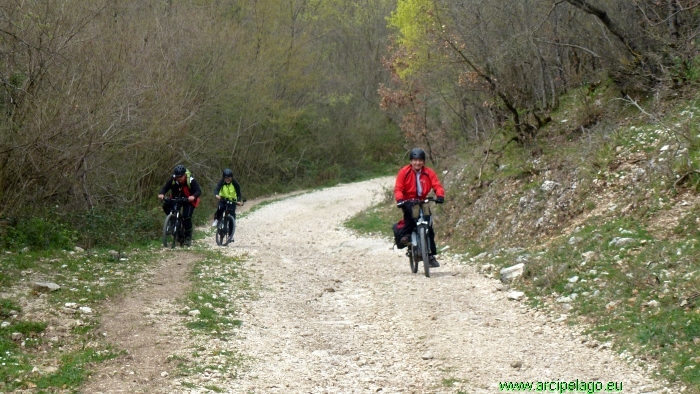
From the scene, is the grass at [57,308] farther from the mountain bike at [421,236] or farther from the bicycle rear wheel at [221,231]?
the mountain bike at [421,236]

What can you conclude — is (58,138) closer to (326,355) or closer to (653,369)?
(326,355)

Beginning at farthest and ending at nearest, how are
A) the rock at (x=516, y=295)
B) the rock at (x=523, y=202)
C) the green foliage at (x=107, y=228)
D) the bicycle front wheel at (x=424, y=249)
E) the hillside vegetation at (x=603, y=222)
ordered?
the rock at (x=523, y=202), the green foliage at (x=107, y=228), the bicycle front wheel at (x=424, y=249), the rock at (x=516, y=295), the hillside vegetation at (x=603, y=222)

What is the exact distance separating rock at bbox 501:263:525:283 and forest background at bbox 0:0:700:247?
4.23m

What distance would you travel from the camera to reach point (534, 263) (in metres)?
10.4

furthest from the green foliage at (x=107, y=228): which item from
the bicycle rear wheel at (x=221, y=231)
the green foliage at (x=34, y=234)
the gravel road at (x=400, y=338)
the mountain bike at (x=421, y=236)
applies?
the mountain bike at (x=421, y=236)

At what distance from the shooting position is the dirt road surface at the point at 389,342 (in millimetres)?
6207

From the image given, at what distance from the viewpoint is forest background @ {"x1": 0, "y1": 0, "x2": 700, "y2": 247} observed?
39.9 ft

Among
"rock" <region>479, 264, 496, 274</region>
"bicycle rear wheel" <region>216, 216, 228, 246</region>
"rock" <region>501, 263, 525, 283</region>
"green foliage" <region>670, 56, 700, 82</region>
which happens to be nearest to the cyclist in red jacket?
"rock" <region>479, 264, 496, 274</region>

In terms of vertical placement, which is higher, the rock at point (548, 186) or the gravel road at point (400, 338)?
the rock at point (548, 186)

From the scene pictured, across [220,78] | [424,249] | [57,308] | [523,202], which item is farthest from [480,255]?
[220,78]

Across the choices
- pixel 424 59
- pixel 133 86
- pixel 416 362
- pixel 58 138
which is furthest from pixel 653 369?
pixel 424 59

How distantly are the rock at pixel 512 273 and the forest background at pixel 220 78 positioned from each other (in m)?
4.23

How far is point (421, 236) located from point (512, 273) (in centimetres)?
160

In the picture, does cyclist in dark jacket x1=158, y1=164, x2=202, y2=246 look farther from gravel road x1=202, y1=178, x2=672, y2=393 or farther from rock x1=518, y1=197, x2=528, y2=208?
rock x1=518, y1=197, x2=528, y2=208
